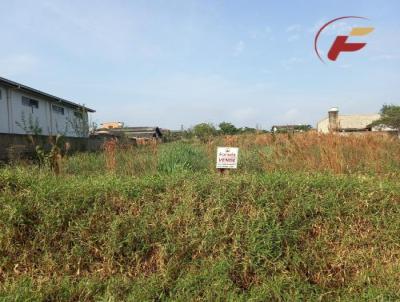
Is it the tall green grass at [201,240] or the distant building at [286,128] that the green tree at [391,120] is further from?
the tall green grass at [201,240]

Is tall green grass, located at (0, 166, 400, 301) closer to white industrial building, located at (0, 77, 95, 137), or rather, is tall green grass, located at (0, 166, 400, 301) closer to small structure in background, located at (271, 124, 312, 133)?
small structure in background, located at (271, 124, 312, 133)

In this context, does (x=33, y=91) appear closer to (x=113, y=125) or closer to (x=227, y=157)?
(x=227, y=157)

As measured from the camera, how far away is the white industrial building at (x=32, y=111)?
15719 millimetres

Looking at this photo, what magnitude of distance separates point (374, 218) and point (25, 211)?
3358 mm

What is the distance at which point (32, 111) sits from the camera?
18922 millimetres

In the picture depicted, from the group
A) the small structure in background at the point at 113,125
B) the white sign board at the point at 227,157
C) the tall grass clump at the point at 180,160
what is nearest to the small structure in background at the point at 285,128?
the tall grass clump at the point at 180,160

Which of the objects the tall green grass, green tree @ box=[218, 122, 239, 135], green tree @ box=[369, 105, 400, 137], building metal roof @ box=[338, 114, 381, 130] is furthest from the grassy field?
building metal roof @ box=[338, 114, 381, 130]

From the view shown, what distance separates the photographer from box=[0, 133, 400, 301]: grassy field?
10.1 ft

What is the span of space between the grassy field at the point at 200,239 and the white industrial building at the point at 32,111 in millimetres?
9412

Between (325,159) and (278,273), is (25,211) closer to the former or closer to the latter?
(278,273)

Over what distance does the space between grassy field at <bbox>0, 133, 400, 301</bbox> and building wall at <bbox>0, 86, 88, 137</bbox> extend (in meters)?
11.4

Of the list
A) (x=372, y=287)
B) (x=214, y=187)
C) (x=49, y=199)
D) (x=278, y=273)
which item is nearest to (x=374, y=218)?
(x=372, y=287)

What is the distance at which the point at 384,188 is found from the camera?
3.64 meters

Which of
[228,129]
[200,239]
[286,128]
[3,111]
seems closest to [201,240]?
[200,239]
